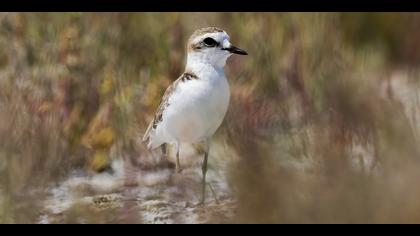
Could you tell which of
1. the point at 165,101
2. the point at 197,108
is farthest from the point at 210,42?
the point at 165,101

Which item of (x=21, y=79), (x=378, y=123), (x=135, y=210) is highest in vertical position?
(x=21, y=79)

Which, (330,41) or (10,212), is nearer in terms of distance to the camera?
(10,212)

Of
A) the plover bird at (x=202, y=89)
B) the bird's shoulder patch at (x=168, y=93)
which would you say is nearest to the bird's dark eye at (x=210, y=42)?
the plover bird at (x=202, y=89)

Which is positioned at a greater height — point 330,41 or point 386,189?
point 330,41

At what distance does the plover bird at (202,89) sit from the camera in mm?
5266

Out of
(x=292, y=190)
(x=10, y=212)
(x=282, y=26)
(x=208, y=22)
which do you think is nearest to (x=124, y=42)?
(x=208, y=22)

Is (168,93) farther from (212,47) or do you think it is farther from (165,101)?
(212,47)

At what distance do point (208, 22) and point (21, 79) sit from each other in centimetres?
141

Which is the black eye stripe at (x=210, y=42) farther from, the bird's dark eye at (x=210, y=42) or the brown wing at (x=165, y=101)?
the brown wing at (x=165, y=101)

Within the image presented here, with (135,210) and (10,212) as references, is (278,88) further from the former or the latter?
(10,212)

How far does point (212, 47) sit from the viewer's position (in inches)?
209

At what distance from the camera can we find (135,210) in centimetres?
562

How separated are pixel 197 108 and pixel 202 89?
117mm

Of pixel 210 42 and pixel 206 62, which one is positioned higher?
pixel 210 42
